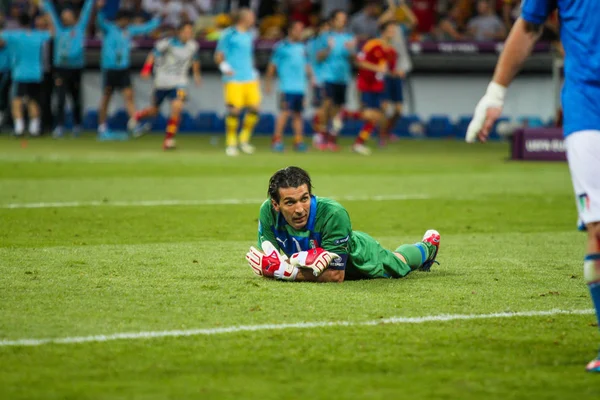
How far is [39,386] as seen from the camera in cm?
436

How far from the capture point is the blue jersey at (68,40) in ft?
77.0

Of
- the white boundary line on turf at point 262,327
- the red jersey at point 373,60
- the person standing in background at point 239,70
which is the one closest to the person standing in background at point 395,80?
the red jersey at point 373,60

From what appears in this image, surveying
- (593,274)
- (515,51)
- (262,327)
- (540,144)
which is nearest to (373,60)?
(540,144)

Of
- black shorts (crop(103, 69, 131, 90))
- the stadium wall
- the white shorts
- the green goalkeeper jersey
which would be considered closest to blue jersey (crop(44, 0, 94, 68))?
black shorts (crop(103, 69, 131, 90))

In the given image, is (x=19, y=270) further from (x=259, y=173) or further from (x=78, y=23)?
(x=78, y=23)

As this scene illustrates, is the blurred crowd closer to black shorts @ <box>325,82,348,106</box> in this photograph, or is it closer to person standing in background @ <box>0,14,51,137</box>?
person standing in background @ <box>0,14,51,137</box>

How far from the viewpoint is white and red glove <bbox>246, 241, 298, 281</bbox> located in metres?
6.86

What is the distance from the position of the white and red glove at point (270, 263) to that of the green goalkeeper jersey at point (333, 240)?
12 centimetres

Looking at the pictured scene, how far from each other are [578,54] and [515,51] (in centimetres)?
30

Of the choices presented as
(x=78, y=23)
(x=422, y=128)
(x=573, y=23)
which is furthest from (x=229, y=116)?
(x=573, y=23)

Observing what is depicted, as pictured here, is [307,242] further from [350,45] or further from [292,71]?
[350,45]

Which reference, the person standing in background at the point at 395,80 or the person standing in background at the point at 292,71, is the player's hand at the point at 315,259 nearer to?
the person standing in background at the point at 292,71

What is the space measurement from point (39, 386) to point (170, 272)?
10.1 feet

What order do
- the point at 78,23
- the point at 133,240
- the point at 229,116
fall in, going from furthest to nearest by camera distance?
1. the point at 78,23
2. the point at 229,116
3. the point at 133,240
